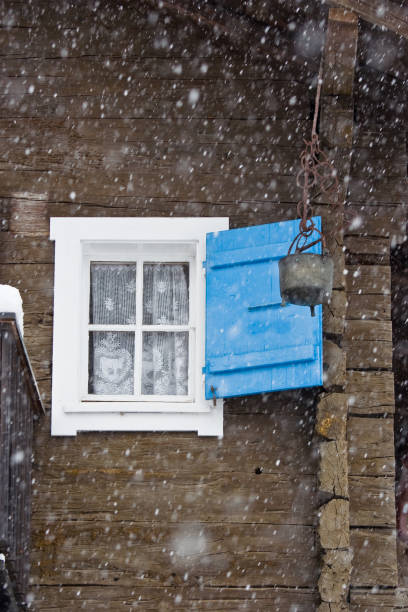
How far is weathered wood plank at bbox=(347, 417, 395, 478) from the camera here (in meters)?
6.40

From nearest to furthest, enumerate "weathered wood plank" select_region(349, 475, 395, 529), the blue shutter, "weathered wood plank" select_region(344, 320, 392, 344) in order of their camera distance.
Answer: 1. the blue shutter
2. "weathered wood plank" select_region(349, 475, 395, 529)
3. "weathered wood plank" select_region(344, 320, 392, 344)

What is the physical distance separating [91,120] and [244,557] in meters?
3.34

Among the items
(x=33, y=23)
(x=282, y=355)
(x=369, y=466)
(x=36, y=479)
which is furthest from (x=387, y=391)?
(x=33, y=23)

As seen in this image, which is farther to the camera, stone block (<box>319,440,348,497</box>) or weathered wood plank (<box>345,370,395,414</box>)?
weathered wood plank (<box>345,370,395,414</box>)

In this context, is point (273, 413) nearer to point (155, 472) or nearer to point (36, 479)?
point (155, 472)

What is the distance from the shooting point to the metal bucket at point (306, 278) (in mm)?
5215

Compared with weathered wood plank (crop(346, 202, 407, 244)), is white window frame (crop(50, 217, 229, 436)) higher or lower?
lower

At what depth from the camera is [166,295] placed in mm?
6383

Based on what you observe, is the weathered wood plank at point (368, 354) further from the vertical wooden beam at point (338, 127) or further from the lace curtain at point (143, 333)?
the lace curtain at point (143, 333)

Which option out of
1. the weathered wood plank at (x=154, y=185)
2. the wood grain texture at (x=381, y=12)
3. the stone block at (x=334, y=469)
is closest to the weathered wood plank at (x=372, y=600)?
the stone block at (x=334, y=469)

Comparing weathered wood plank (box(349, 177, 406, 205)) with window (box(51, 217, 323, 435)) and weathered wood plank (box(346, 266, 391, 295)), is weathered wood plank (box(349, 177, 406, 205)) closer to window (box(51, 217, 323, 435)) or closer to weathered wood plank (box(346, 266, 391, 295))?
weathered wood plank (box(346, 266, 391, 295))

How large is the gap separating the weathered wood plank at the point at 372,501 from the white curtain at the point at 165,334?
1.45 meters

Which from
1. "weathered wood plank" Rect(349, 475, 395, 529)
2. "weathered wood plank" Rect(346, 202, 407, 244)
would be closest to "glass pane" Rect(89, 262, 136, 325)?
"weathered wood plank" Rect(346, 202, 407, 244)

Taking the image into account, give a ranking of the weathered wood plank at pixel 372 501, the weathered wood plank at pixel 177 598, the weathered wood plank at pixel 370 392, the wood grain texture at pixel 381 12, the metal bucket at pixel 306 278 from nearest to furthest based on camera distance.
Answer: the metal bucket at pixel 306 278 < the wood grain texture at pixel 381 12 < the weathered wood plank at pixel 177 598 < the weathered wood plank at pixel 372 501 < the weathered wood plank at pixel 370 392
